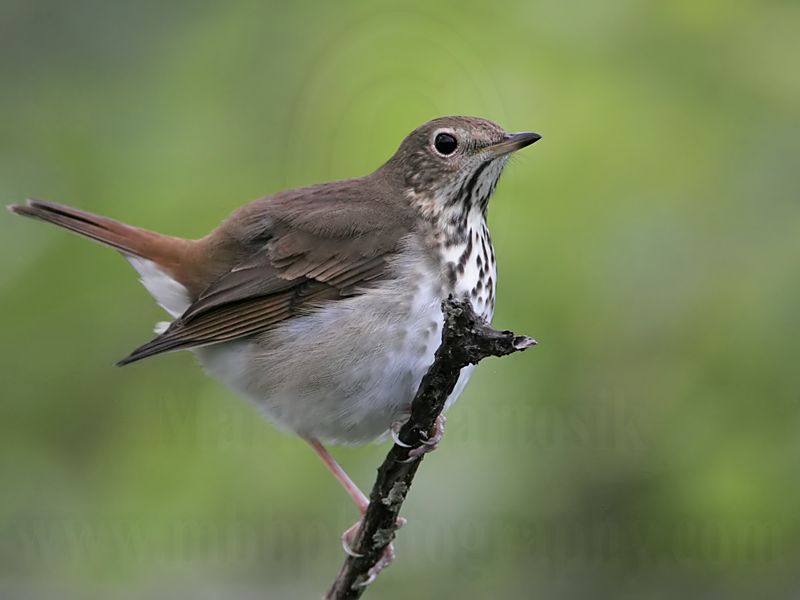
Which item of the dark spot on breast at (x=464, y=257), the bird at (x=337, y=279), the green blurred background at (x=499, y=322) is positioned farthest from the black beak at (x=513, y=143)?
the dark spot on breast at (x=464, y=257)

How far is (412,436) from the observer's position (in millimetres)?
3357

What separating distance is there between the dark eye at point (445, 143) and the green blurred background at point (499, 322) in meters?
0.13

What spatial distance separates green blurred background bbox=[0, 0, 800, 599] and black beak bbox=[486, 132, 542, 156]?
110 millimetres

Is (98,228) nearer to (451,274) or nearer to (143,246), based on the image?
(143,246)

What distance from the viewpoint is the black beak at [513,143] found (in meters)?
3.88

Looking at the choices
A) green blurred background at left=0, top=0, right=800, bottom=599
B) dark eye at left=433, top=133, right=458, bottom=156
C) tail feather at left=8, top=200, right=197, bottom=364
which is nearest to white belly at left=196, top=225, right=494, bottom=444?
green blurred background at left=0, top=0, right=800, bottom=599

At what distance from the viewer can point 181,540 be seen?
4.25 metres

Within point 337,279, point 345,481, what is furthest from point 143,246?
point 345,481

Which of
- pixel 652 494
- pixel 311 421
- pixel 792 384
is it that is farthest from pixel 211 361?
pixel 792 384

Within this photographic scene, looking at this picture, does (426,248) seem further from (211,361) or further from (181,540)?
(181,540)

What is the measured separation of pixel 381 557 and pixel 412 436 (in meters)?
0.47

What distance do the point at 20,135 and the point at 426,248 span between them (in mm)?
1897

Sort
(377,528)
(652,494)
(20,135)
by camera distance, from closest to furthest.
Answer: (377,528)
(652,494)
(20,135)

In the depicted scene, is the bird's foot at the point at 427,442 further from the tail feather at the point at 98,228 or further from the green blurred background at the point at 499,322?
the tail feather at the point at 98,228
